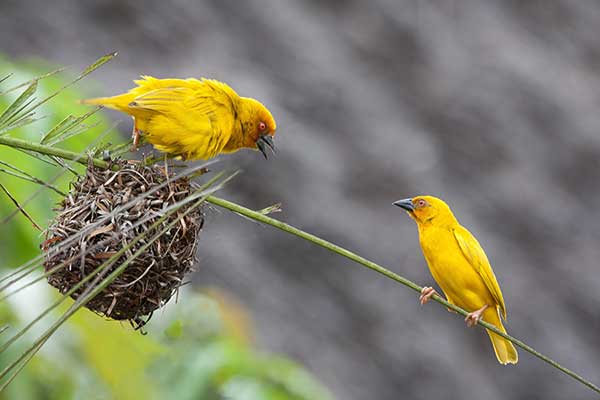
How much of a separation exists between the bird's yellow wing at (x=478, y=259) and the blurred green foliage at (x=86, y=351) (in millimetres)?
1170

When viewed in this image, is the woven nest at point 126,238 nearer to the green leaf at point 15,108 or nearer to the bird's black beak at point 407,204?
the green leaf at point 15,108

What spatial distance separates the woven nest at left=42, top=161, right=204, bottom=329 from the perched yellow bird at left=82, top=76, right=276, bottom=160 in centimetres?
21

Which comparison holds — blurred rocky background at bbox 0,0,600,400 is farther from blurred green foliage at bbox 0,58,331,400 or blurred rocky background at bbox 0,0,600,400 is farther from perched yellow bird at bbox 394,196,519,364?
perched yellow bird at bbox 394,196,519,364

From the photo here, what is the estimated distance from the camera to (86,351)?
3.62m

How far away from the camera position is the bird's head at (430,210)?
3.41 m

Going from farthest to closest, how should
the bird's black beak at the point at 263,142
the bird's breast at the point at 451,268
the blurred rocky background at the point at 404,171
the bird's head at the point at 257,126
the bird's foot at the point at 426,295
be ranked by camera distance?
the blurred rocky background at the point at 404,171 < the bird's breast at the point at 451,268 < the bird's black beak at the point at 263,142 < the bird's head at the point at 257,126 < the bird's foot at the point at 426,295

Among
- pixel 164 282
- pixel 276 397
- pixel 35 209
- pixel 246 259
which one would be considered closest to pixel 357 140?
pixel 246 259

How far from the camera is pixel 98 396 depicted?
11.5 feet

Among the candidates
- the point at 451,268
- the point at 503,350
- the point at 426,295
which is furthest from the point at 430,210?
the point at 426,295

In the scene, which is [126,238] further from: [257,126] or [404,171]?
[404,171]

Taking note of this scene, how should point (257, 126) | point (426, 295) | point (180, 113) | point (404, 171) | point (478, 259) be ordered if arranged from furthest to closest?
1. point (404, 171)
2. point (478, 259)
3. point (257, 126)
4. point (180, 113)
5. point (426, 295)

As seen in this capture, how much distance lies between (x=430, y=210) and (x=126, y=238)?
63.5 inches

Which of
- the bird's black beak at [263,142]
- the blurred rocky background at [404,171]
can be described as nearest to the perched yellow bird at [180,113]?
the bird's black beak at [263,142]

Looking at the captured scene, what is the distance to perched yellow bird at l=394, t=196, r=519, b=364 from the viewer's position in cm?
323
